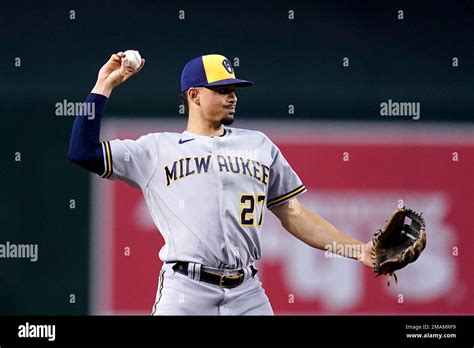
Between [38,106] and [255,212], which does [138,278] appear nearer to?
[38,106]

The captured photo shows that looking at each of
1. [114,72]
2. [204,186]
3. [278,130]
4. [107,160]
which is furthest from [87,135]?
[278,130]

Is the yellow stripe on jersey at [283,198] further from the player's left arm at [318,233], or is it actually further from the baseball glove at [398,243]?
the baseball glove at [398,243]

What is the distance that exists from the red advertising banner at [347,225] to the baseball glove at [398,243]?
2.15 metres

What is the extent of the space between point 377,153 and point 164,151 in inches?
108

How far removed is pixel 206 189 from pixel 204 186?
0.02 m

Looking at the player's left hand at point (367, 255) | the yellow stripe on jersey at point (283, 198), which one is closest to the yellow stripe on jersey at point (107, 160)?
the yellow stripe on jersey at point (283, 198)

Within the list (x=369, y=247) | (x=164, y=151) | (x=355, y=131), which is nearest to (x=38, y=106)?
(x=355, y=131)

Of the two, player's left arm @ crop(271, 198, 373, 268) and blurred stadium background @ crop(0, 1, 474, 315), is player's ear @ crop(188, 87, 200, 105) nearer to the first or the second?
player's left arm @ crop(271, 198, 373, 268)

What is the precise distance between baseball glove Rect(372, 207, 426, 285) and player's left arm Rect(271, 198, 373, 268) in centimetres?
5

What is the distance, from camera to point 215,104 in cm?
465

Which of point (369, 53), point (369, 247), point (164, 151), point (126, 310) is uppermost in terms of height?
point (369, 53)

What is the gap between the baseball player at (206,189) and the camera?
4422 millimetres

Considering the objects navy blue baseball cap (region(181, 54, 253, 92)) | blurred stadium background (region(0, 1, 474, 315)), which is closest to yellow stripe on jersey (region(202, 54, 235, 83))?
navy blue baseball cap (region(181, 54, 253, 92))
